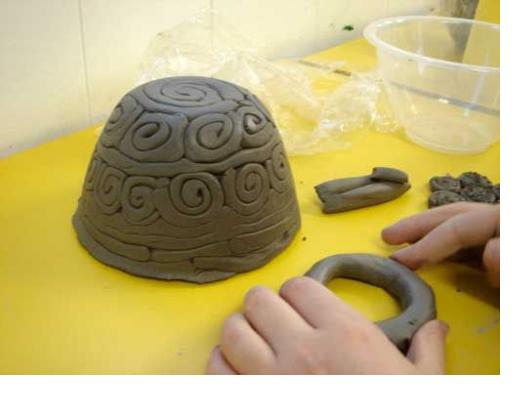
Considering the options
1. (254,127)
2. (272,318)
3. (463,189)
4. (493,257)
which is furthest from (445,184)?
(272,318)

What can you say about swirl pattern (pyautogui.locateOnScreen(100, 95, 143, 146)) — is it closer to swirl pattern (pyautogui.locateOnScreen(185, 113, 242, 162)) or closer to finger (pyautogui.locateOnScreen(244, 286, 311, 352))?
swirl pattern (pyautogui.locateOnScreen(185, 113, 242, 162))

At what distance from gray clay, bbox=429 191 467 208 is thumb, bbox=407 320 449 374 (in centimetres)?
30

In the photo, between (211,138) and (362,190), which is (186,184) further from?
(362,190)

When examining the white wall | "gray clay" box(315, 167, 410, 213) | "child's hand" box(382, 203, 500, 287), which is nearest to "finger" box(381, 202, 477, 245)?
"child's hand" box(382, 203, 500, 287)

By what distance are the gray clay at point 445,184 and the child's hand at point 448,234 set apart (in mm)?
165

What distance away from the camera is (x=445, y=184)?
982 mm

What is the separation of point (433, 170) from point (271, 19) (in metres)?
0.66

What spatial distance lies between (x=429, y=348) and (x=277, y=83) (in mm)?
755

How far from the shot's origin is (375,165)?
108 centimetres

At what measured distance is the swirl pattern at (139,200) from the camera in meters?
0.73

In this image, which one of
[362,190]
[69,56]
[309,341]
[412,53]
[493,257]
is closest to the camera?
[309,341]

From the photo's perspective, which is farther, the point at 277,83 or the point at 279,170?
the point at 277,83

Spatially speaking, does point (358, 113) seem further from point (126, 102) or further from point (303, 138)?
point (126, 102)

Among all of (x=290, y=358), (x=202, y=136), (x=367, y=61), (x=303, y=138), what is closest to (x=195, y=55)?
(x=303, y=138)
